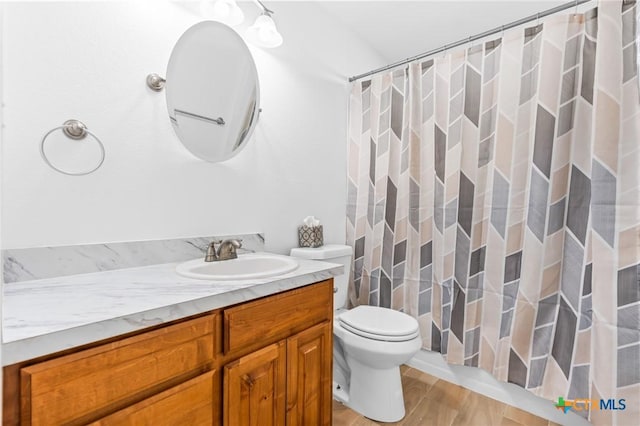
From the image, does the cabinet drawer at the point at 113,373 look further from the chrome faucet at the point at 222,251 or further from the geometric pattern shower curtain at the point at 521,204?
the geometric pattern shower curtain at the point at 521,204

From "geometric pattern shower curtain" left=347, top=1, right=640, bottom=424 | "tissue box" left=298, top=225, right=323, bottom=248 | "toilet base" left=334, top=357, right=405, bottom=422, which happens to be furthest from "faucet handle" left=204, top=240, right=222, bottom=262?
"geometric pattern shower curtain" left=347, top=1, right=640, bottom=424

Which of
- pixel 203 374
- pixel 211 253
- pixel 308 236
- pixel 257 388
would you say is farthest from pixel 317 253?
pixel 203 374

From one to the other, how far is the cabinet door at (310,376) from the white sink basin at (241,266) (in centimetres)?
28

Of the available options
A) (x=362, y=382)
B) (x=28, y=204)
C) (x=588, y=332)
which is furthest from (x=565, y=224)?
(x=28, y=204)

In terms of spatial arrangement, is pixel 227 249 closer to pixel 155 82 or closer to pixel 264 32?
pixel 155 82

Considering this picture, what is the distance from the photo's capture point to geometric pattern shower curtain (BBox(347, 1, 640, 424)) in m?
1.37

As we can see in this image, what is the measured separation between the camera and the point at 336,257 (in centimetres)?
191

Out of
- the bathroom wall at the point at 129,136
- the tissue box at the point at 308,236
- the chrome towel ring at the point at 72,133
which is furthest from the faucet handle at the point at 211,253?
the tissue box at the point at 308,236

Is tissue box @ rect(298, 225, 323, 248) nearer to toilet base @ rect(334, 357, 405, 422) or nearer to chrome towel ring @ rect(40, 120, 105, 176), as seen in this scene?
toilet base @ rect(334, 357, 405, 422)

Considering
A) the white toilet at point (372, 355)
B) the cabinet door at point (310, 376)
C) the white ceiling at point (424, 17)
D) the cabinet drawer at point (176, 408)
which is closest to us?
the cabinet drawer at point (176, 408)

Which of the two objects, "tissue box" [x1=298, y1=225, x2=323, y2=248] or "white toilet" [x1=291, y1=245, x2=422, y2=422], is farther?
"tissue box" [x1=298, y1=225, x2=323, y2=248]

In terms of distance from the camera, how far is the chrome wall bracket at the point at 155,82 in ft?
4.16

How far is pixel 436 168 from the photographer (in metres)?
1.95

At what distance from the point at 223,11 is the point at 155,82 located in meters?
0.48
